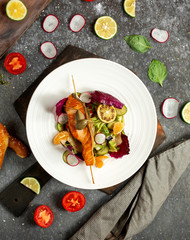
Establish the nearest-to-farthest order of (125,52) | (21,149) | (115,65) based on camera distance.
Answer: (115,65), (21,149), (125,52)

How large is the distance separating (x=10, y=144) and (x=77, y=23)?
1219 mm

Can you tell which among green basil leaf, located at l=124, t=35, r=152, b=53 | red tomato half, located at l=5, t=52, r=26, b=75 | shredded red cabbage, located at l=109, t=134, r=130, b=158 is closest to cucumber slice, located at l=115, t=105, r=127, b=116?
shredded red cabbage, located at l=109, t=134, r=130, b=158

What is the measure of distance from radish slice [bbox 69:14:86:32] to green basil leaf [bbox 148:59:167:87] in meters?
0.73

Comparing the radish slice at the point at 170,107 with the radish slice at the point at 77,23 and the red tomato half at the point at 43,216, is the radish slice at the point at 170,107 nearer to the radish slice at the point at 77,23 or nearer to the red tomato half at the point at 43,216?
the radish slice at the point at 77,23

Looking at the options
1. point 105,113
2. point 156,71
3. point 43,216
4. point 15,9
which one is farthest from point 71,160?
point 15,9

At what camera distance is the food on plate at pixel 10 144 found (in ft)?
7.23

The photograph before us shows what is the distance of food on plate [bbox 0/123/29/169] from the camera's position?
7.23 ft

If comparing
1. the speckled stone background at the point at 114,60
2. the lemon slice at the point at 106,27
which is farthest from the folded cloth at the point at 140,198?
the lemon slice at the point at 106,27

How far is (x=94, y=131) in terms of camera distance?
6.90ft

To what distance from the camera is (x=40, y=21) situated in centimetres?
243

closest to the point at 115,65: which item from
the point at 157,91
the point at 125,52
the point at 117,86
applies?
the point at 117,86

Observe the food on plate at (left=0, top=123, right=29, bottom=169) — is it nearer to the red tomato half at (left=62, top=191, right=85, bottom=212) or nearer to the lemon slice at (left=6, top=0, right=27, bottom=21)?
the red tomato half at (left=62, top=191, right=85, bottom=212)

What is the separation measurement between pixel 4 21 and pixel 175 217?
234cm

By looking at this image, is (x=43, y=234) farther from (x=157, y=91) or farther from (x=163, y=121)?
(x=157, y=91)
